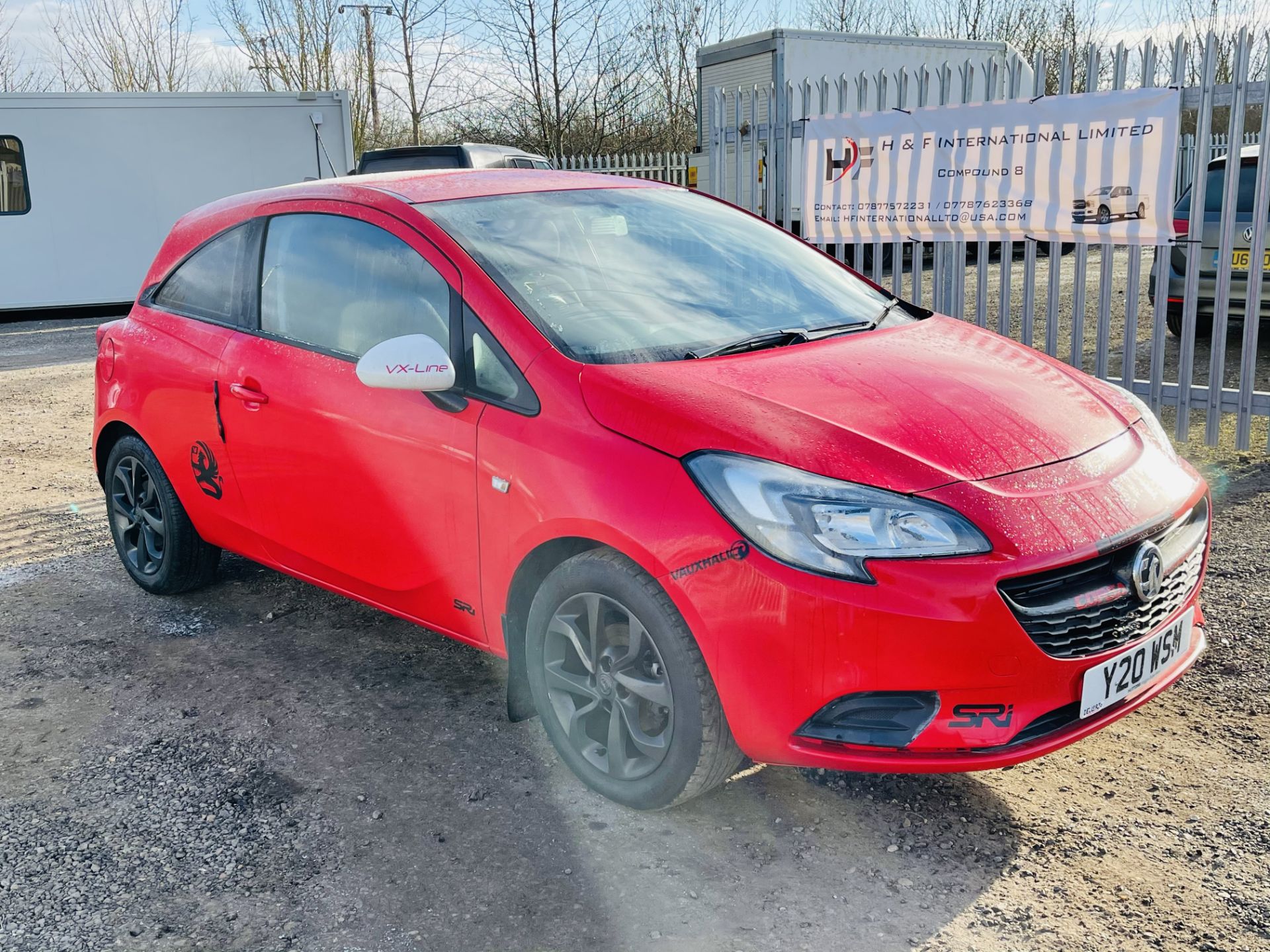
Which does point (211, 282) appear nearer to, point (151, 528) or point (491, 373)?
point (151, 528)

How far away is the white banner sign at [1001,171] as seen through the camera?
20.3 feet

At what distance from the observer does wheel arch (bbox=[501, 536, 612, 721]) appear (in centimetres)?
296

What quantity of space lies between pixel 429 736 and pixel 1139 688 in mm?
1968

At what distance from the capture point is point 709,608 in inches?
102

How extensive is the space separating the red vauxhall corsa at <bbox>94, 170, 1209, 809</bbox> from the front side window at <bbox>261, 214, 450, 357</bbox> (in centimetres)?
1

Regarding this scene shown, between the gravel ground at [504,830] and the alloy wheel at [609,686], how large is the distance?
0.18m

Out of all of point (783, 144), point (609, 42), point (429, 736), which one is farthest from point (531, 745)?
point (609, 42)

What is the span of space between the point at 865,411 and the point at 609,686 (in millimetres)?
943

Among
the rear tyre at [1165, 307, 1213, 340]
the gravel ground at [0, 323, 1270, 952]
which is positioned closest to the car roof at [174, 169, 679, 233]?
the gravel ground at [0, 323, 1270, 952]

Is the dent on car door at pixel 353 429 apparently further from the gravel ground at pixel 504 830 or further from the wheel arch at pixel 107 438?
the wheel arch at pixel 107 438

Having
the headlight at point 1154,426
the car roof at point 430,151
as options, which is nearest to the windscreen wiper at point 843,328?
the headlight at point 1154,426

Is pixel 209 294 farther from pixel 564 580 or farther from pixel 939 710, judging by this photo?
pixel 939 710

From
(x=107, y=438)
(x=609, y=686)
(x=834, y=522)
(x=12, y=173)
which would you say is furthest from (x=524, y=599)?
(x=12, y=173)

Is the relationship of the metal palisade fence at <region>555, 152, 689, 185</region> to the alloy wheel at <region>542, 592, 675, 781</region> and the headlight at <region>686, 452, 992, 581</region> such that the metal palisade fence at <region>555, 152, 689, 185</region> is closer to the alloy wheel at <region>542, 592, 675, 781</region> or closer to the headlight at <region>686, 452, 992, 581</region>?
the alloy wheel at <region>542, 592, 675, 781</region>
